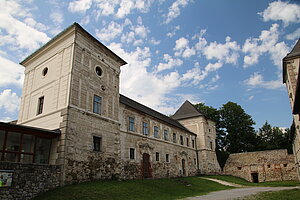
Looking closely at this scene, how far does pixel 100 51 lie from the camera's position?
1691cm

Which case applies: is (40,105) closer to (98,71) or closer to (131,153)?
(98,71)

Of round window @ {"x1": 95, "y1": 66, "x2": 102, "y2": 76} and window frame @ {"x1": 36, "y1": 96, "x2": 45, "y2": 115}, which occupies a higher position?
round window @ {"x1": 95, "y1": 66, "x2": 102, "y2": 76}

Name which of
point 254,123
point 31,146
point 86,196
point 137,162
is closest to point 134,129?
point 137,162

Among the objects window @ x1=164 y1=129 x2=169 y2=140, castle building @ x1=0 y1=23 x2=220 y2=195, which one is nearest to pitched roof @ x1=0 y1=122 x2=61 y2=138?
castle building @ x1=0 y1=23 x2=220 y2=195

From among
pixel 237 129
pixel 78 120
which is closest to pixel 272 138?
pixel 237 129

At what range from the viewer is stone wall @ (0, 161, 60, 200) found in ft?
31.1

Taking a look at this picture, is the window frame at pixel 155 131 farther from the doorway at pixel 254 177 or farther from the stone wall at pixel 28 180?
the doorway at pixel 254 177

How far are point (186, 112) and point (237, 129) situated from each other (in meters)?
11.4

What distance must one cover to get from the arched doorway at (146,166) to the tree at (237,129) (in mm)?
24768

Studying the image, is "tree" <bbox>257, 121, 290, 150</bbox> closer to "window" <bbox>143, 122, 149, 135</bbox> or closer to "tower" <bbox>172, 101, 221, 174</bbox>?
"tower" <bbox>172, 101, 221, 174</bbox>

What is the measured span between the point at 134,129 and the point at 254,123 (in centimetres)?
2872

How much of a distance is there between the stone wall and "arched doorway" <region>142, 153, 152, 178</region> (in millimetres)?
9433

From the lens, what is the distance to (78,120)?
44.7 feet

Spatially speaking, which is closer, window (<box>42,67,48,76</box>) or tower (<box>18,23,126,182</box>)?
tower (<box>18,23,126,182</box>)
